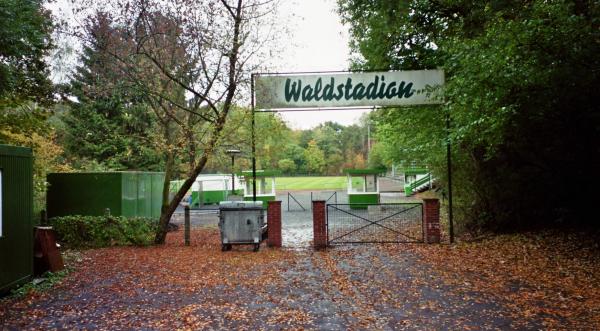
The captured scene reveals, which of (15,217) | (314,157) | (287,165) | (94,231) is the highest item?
(314,157)

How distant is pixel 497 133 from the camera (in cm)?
847

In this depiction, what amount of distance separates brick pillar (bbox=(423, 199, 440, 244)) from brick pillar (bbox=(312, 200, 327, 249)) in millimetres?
2566

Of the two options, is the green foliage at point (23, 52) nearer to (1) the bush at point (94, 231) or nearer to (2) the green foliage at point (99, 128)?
(1) the bush at point (94, 231)

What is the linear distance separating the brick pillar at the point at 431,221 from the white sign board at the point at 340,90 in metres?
2.56

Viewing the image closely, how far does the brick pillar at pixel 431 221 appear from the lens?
36.4 ft

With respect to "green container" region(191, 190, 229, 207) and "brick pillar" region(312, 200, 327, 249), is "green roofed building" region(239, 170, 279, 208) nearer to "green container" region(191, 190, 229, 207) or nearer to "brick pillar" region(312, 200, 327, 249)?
"green container" region(191, 190, 229, 207)

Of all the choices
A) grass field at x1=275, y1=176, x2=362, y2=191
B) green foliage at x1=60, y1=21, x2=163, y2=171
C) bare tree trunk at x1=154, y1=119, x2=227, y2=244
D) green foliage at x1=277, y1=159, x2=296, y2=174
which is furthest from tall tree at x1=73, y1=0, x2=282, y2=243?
green foliage at x1=277, y1=159, x2=296, y2=174

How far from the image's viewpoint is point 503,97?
25.4 feet

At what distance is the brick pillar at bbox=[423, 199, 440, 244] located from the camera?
36.4ft

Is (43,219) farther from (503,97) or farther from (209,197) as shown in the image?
(209,197)

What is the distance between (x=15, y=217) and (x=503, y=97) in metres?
→ 8.36

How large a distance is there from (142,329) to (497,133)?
6.97m

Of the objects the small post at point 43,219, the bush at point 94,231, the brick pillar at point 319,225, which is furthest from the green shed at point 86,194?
the brick pillar at point 319,225

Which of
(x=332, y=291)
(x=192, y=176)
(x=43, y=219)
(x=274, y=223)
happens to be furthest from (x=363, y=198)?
(x=332, y=291)
